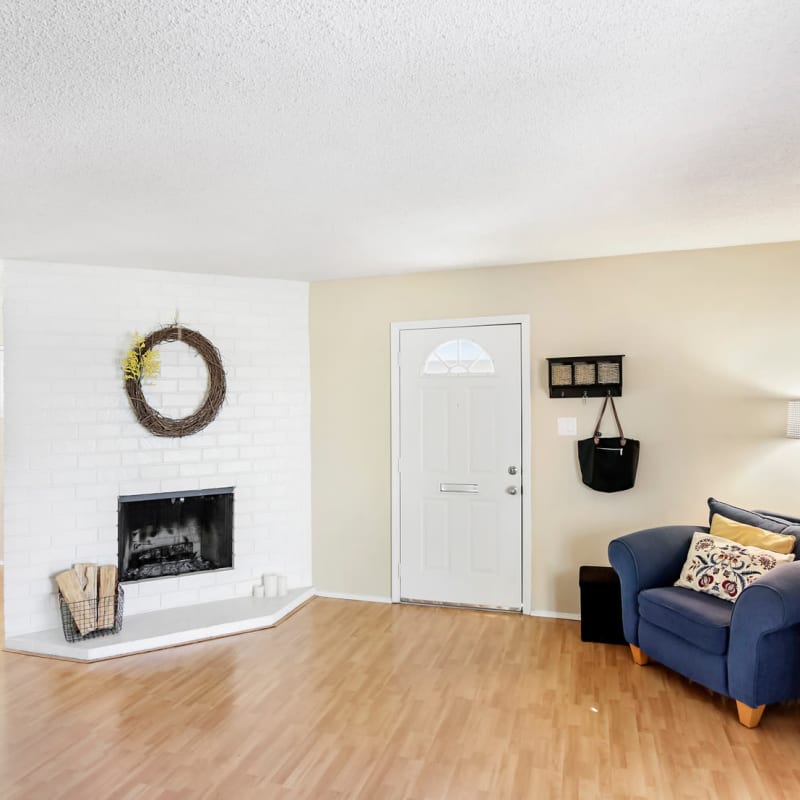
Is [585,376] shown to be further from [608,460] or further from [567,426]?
[608,460]

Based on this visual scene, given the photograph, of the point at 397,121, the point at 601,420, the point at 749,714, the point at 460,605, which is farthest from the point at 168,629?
the point at 397,121

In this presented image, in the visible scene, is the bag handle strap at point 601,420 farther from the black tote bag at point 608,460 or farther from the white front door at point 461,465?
the white front door at point 461,465

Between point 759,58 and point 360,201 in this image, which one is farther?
point 360,201

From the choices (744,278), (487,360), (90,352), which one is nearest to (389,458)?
(487,360)

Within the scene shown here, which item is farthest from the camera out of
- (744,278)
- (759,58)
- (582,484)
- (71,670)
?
Result: (582,484)

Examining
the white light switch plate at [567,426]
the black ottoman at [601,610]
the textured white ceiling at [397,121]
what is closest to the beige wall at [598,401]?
the white light switch plate at [567,426]

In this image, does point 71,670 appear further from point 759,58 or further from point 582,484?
point 759,58

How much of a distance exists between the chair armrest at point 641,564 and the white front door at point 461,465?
933 mm

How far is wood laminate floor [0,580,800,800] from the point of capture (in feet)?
8.13

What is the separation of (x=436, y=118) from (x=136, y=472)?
10.9ft

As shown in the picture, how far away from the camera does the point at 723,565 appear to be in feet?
10.6

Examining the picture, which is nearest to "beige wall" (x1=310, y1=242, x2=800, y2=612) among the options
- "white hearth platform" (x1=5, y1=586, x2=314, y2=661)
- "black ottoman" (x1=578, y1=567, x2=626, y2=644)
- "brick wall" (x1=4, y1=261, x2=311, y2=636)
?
"brick wall" (x1=4, y1=261, x2=311, y2=636)

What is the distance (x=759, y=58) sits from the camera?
1750 mm

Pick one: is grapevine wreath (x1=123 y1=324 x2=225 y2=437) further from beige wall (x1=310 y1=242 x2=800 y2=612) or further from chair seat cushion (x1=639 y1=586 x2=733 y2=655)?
chair seat cushion (x1=639 y1=586 x2=733 y2=655)
